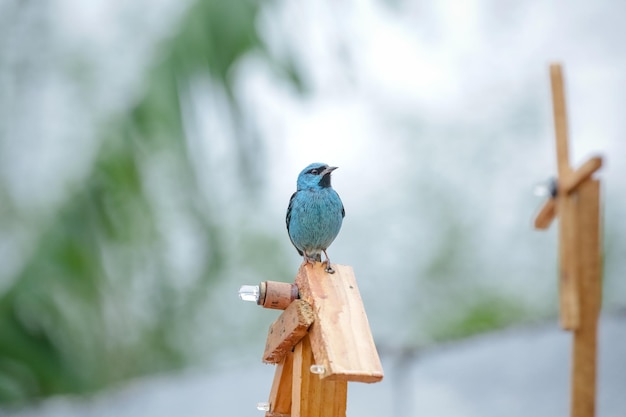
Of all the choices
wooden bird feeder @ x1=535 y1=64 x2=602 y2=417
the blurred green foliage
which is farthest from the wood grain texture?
the blurred green foliage

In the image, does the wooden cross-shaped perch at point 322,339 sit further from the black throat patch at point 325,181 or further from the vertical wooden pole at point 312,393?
the black throat patch at point 325,181

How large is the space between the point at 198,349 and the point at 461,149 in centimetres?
431

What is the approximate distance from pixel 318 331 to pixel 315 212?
367 mm

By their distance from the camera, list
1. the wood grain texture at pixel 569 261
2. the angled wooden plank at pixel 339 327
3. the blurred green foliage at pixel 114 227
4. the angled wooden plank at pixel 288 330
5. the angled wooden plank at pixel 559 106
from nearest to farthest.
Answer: the angled wooden plank at pixel 339 327
the angled wooden plank at pixel 288 330
the wood grain texture at pixel 569 261
the angled wooden plank at pixel 559 106
the blurred green foliage at pixel 114 227

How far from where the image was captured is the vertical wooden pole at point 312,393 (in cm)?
219

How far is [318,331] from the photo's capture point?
2.07m

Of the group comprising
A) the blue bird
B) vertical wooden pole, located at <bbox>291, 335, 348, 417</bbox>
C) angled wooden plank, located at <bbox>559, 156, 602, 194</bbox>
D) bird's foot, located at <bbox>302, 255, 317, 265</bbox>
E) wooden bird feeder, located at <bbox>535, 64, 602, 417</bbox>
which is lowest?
vertical wooden pole, located at <bbox>291, 335, 348, 417</bbox>

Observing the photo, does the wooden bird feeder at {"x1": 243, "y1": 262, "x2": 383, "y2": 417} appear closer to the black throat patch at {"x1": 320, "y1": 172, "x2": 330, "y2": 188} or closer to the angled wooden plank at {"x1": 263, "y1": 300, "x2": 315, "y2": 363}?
the angled wooden plank at {"x1": 263, "y1": 300, "x2": 315, "y2": 363}

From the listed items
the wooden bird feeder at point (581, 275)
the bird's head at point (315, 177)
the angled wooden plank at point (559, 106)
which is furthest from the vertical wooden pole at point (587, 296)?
the bird's head at point (315, 177)

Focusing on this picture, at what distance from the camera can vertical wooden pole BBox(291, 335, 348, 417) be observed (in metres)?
2.19

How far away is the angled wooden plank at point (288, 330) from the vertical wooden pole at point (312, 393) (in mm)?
44

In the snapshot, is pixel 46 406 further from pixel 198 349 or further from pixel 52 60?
pixel 198 349

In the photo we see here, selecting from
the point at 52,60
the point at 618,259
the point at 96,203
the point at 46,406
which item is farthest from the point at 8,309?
the point at 618,259

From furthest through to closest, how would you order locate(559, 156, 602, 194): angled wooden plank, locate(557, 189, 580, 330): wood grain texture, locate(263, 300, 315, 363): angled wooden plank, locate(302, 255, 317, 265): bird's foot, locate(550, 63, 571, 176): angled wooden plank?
locate(550, 63, 571, 176): angled wooden plank
locate(557, 189, 580, 330): wood grain texture
locate(559, 156, 602, 194): angled wooden plank
locate(302, 255, 317, 265): bird's foot
locate(263, 300, 315, 363): angled wooden plank
